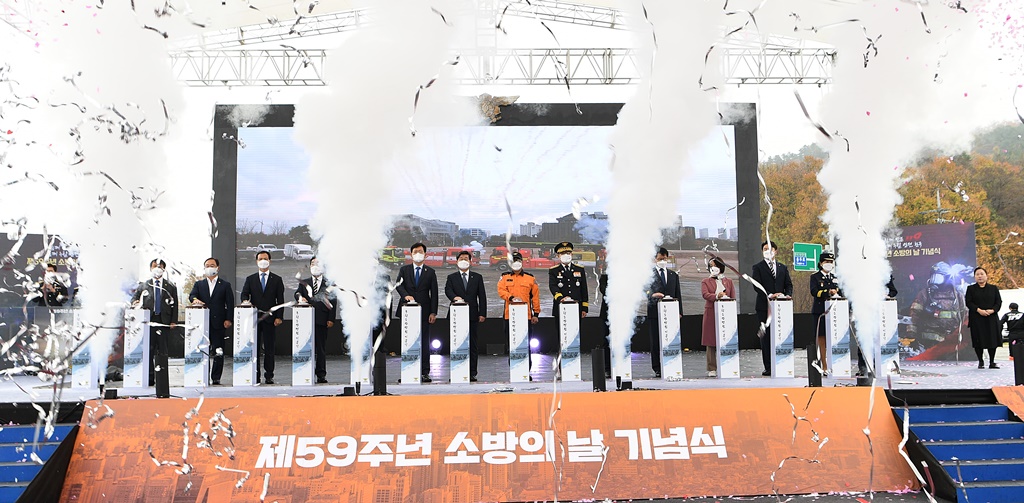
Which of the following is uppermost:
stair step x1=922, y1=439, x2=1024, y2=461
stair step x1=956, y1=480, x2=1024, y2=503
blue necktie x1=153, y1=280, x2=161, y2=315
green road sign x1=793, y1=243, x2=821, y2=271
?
green road sign x1=793, y1=243, x2=821, y2=271

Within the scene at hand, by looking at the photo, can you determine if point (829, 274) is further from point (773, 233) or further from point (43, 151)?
point (773, 233)

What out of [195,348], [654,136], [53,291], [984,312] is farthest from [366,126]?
[984,312]

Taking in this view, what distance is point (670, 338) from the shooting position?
735 centimetres

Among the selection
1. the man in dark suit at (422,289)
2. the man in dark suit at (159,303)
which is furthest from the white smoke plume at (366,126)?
the man in dark suit at (159,303)

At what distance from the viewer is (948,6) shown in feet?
29.3

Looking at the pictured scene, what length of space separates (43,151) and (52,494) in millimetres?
7828

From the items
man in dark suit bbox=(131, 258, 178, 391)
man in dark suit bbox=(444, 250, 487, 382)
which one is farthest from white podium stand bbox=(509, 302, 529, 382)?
man in dark suit bbox=(131, 258, 178, 391)

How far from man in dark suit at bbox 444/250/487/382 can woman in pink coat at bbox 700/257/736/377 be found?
2.42 metres

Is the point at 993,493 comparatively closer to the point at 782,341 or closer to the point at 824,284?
the point at 782,341

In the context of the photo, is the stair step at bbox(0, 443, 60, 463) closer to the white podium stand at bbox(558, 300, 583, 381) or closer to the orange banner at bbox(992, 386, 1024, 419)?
the white podium stand at bbox(558, 300, 583, 381)

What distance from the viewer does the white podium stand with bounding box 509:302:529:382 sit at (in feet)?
23.8

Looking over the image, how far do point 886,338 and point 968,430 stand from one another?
2.78m

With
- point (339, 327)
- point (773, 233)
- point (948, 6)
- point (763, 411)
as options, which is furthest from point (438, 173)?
point (773, 233)

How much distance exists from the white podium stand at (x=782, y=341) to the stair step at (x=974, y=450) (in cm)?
271
